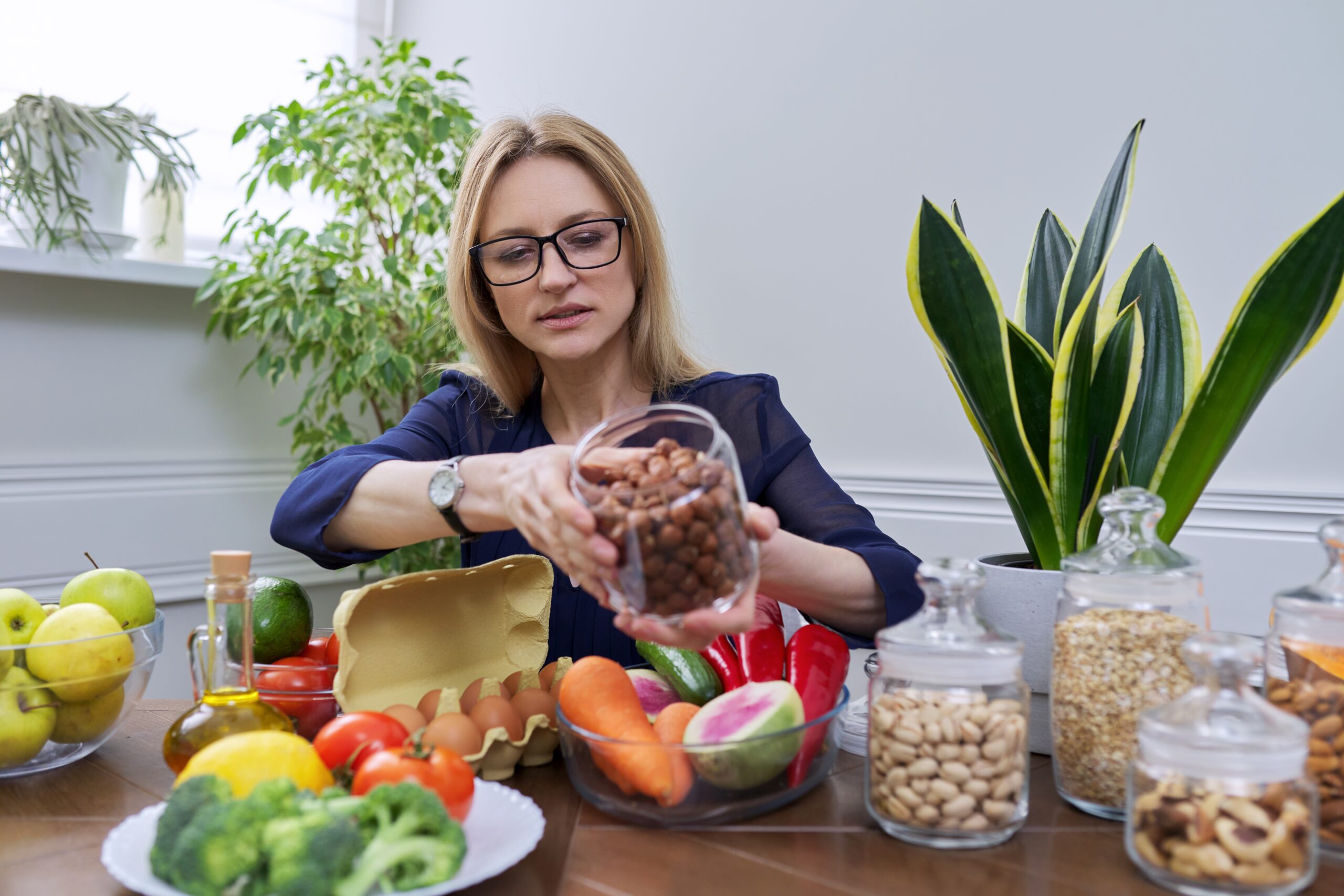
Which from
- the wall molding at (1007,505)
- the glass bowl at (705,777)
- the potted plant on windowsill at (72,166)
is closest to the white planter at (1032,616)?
the glass bowl at (705,777)

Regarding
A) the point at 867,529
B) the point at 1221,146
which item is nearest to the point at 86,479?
the point at 867,529

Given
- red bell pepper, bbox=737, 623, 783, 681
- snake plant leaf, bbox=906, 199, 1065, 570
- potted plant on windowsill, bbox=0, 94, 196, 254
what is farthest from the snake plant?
potted plant on windowsill, bbox=0, 94, 196, 254

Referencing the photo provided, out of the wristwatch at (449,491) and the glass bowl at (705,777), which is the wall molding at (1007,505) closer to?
the glass bowl at (705,777)

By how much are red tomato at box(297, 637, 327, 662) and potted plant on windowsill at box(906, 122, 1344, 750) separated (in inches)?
25.2

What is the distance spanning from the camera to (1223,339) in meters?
0.79

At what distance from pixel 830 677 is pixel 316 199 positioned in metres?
2.30

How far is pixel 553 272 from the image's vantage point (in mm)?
1302

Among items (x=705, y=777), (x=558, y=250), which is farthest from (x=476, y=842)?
(x=558, y=250)

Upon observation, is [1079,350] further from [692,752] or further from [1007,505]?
[1007,505]

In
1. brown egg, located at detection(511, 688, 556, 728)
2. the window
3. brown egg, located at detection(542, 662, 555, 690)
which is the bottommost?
brown egg, located at detection(542, 662, 555, 690)

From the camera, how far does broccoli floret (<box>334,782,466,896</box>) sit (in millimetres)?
562

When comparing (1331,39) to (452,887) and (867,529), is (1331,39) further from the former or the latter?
(452,887)

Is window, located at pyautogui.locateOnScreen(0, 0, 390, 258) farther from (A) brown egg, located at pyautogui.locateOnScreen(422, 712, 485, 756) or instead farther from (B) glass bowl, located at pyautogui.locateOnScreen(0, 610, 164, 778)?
(A) brown egg, located at pyautogui.locateOnScreen(422, 712, 485, 756)

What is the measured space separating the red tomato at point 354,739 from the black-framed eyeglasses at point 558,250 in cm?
73
